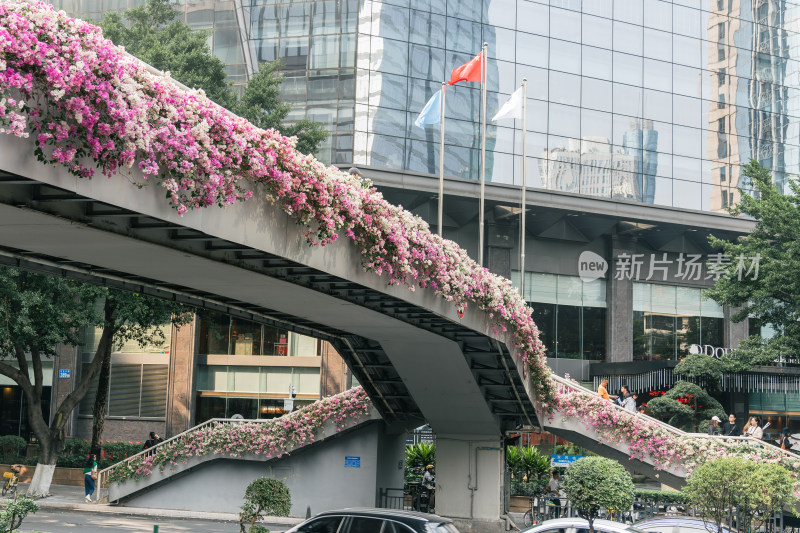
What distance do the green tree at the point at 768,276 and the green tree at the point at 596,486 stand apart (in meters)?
22.7

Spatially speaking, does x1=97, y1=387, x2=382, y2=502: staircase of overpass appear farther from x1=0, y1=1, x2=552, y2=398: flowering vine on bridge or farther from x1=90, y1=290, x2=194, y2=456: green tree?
x1=0, y1=1, x2=552, y2=398: flowering vine on bridge

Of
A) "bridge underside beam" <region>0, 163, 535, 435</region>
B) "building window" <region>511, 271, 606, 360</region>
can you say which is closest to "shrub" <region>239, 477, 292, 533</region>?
"bridge underside beam" <region>0, 163, 535, 435</region>

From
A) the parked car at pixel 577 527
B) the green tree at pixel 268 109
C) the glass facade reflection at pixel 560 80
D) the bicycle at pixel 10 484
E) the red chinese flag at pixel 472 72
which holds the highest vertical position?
the glass facade reflection at pixel 560 80

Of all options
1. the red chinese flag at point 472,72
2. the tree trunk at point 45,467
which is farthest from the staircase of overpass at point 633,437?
the tree trunk at point 45,467

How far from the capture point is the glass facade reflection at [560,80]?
4359 centimetres

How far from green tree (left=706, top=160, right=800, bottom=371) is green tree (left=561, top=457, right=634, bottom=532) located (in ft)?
74.4

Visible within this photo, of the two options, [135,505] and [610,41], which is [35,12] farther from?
[610,41]

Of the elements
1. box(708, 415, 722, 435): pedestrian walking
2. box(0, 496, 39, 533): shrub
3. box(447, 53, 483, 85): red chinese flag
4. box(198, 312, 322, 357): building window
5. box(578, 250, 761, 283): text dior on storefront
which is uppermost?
box(447, 53, 483, 85): red chinese flag

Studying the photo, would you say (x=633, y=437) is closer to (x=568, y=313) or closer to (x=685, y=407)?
(x=685, y=407)

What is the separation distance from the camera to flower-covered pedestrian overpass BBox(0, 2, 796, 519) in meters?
9.14

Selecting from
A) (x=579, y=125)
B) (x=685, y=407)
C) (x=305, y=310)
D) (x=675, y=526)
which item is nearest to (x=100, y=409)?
(x=305, y=310)

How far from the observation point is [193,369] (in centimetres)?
4456

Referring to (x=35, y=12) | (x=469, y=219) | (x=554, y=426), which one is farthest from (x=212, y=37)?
(x=35, y=12)

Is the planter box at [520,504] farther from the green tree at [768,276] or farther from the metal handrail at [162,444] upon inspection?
the green tree at [768,276]
